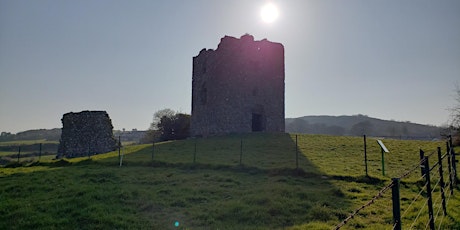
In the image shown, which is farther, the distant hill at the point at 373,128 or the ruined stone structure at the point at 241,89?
the distant hill at the point at 373,128

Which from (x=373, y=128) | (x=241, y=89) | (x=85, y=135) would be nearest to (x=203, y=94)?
(x=241, y=89)

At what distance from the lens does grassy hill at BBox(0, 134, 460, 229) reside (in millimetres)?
7133


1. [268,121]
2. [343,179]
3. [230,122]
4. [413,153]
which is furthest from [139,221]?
[268,121]

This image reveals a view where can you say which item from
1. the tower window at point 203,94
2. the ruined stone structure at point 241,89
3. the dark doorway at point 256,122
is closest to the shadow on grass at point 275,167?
the ruined stone structure at point 241,89

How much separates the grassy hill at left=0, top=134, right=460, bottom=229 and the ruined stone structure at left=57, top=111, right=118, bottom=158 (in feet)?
41.9

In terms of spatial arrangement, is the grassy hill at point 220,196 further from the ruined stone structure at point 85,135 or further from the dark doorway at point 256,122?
the dark doorway at point 256,122

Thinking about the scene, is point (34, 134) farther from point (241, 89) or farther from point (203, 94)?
point (241, 89)

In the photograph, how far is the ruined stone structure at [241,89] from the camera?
29047mm

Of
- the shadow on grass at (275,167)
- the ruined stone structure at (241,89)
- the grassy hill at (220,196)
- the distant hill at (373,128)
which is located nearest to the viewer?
the grassy hill at (220,196)

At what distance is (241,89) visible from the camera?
29234 mm

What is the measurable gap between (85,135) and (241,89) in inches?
593

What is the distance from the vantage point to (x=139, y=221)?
7.19 meters

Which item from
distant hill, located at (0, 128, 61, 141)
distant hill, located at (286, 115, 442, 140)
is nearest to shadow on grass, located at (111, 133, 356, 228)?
distant hill, located at (286, 115, 442, 140)

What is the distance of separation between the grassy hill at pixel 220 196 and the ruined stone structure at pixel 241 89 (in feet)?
41.0
